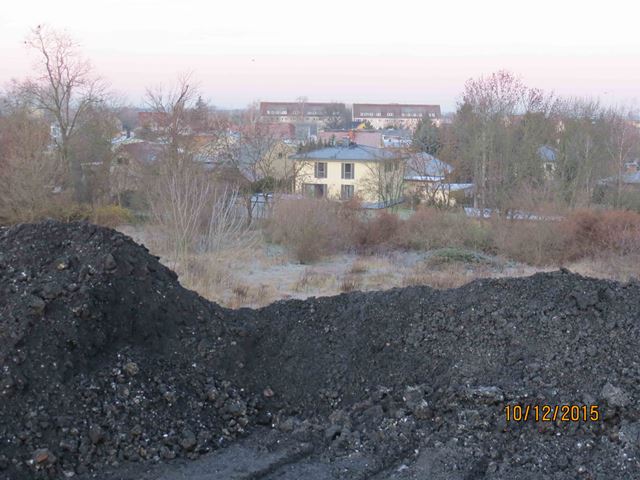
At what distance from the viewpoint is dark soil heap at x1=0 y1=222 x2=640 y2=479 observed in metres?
4.75

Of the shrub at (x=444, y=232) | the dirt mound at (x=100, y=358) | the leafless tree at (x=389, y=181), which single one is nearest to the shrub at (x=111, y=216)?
the shrub at (x=444, y=232)

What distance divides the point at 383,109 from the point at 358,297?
331ft

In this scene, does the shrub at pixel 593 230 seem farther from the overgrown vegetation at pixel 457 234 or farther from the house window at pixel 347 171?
the house window at pixel 347 171

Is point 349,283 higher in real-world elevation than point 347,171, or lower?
lower

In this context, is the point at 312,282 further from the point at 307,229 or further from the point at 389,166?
the point at 389,166

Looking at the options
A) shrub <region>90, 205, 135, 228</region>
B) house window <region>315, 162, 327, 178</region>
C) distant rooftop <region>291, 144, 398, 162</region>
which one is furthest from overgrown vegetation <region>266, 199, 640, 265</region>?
house window <region>315, 162, 327, 178</region>

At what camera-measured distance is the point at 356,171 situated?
150ft

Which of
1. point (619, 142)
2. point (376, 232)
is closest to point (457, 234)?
point (376, 232)

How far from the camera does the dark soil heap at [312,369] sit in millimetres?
4754

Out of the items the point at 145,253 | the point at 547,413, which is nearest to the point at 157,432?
the point at 145,253
